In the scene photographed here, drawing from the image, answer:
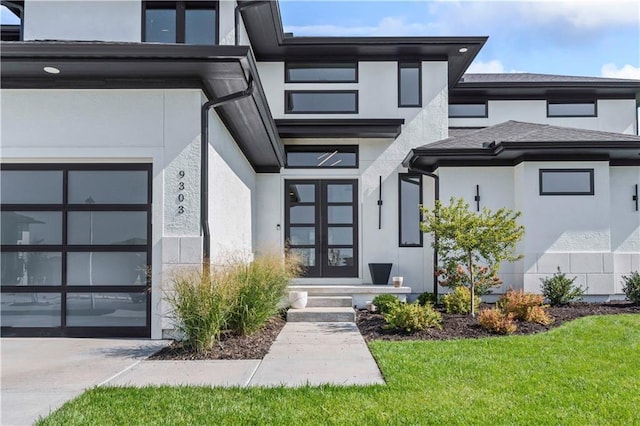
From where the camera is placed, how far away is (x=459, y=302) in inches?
362

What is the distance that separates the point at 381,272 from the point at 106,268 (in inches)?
261

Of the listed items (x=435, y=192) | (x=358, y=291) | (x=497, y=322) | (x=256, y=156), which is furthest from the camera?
(x=435, y=192)

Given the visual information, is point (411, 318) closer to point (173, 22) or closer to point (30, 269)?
point (30, 269)

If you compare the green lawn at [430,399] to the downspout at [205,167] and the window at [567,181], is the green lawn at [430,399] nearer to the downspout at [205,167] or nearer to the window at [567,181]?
the downspout at [205,167]

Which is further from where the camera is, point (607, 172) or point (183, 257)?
point (607, 172)

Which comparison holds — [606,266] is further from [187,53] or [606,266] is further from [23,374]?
[23,374]

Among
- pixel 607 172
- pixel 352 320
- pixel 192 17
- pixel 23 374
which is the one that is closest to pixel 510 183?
pixel 607 172

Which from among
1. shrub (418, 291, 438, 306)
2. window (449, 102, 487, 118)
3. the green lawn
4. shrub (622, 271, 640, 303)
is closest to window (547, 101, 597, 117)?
window (449, 102, 487, 118)

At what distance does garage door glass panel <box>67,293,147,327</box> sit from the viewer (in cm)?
702

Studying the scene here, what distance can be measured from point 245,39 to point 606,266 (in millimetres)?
9199

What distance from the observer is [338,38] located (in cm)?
1205

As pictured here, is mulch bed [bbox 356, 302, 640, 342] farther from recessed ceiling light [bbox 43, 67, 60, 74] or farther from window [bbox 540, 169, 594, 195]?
recessed ceiling light [bbox 43, 67, 60, 74]

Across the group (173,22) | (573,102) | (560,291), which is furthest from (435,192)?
(573,102)

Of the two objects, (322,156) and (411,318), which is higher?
(322,156)
